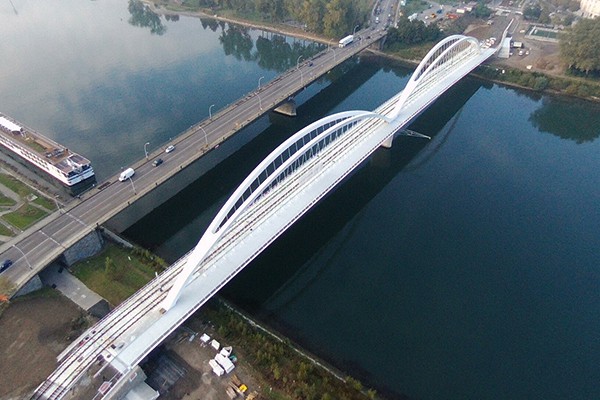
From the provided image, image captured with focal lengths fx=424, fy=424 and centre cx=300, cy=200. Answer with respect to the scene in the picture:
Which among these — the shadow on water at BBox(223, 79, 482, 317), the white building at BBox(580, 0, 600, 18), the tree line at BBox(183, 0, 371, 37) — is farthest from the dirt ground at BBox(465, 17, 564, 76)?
the tree line at BBox(183, 0, 371, 37)

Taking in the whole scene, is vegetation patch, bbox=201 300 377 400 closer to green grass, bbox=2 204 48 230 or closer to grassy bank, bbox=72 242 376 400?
grassy bank, bbox=72 242 376 400

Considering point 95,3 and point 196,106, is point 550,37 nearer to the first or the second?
point 196,106

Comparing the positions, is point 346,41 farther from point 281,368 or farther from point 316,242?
point 281,368

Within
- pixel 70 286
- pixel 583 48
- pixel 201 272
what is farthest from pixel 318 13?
pixel 70 286

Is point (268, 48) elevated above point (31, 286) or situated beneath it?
situated beneath

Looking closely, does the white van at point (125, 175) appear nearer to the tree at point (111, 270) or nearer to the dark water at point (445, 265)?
the dark water at point (445, 265)

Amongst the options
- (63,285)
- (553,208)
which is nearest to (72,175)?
(63,285)
